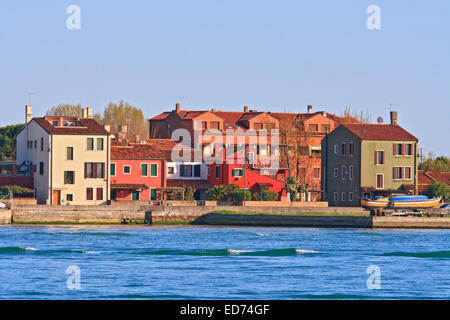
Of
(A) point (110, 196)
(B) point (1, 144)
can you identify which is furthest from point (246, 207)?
(B) point (1, 144)

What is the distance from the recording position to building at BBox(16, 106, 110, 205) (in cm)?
7988

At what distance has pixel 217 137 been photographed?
98.6 m

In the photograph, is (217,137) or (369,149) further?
(217,137)

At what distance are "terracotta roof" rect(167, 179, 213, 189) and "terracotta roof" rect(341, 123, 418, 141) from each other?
14.8 meters

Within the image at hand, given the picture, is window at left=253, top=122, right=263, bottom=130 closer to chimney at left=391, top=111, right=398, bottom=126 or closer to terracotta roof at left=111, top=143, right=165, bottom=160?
chimney at left=391, top=111, right=398, bottom=126

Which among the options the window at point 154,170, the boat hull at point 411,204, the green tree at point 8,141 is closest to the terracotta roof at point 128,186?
the window at point 154,170

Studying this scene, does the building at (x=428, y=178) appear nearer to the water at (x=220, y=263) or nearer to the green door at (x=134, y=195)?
the water at (x=220, y=263)

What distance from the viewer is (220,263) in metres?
46.2

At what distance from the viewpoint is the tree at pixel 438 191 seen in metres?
87.8

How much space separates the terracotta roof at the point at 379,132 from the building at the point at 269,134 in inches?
280

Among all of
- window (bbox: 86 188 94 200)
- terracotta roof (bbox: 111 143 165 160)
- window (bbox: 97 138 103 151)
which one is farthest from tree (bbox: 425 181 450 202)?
window (bbox: 86 188 94 200)
